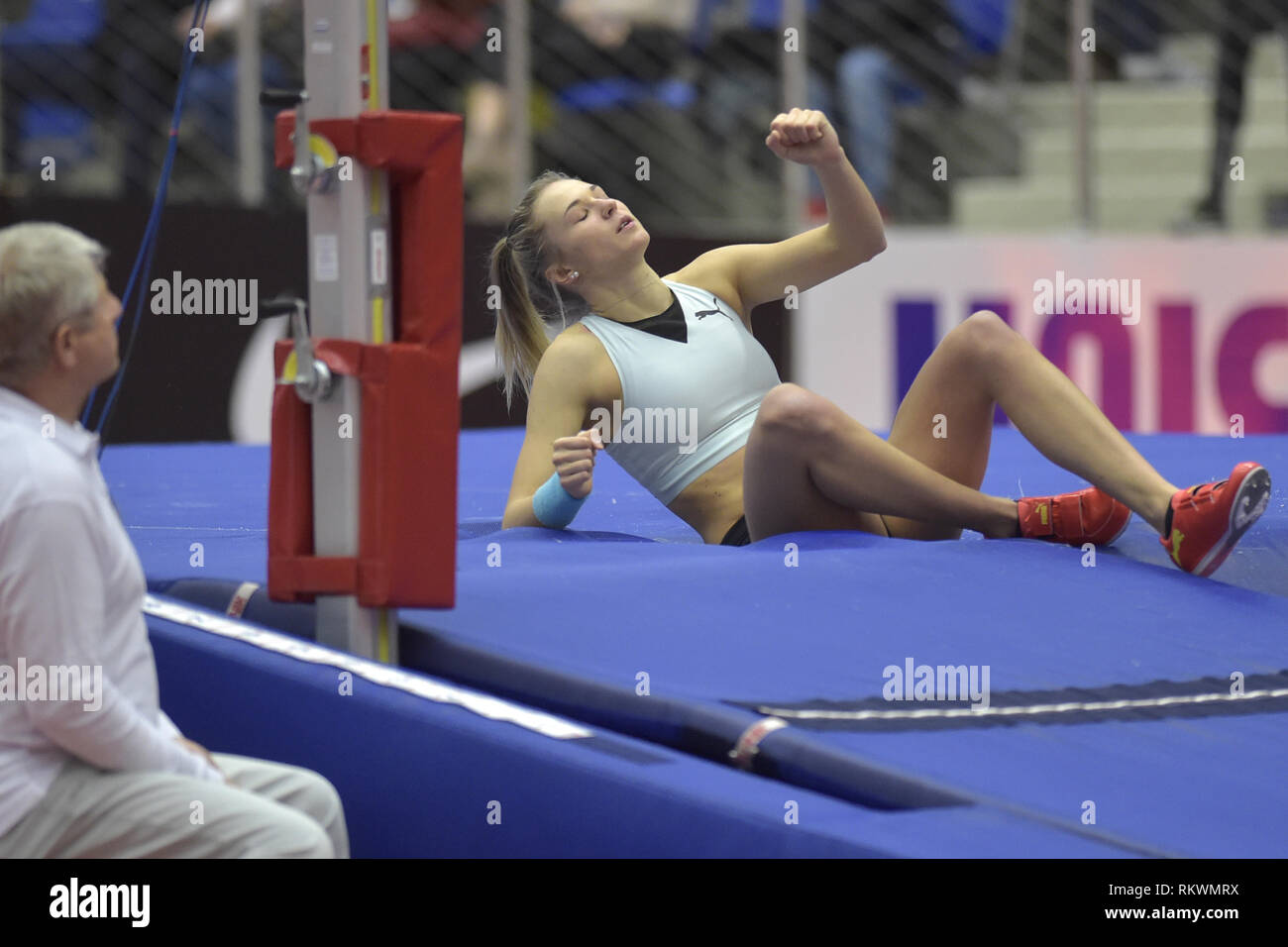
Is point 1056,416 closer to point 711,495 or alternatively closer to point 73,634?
point 711,495

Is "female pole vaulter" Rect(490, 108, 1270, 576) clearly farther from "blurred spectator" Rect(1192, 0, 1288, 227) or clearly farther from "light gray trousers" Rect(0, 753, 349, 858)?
"blurred spectator" Rect(1192, 0, 1288, 227)

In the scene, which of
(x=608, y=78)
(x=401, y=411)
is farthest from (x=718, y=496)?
(x=608, y=78)

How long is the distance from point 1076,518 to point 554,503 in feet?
2.69

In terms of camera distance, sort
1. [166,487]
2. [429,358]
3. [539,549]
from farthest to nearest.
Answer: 1. [166,487]
2. [539,549]
3. [429,358]

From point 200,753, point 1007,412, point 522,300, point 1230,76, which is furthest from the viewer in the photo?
point 1230,76

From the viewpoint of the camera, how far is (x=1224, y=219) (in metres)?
6.16

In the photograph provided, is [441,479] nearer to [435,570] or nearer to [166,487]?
[435,570]

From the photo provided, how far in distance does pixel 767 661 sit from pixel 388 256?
0.66 metres

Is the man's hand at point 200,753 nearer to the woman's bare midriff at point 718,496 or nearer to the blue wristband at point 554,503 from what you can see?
the blue wristband at point 554,503

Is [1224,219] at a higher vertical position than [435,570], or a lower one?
higher

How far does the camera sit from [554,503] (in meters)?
2.74

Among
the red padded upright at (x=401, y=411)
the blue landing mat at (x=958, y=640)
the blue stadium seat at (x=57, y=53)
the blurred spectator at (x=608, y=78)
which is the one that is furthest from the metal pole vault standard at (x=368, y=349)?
the blue stadium seat at (x=57, y=53)

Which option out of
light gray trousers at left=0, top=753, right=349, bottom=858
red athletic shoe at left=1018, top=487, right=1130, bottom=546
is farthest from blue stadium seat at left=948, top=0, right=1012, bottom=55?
light gray trousers at left=0, top=753, right=349, bottom=858
